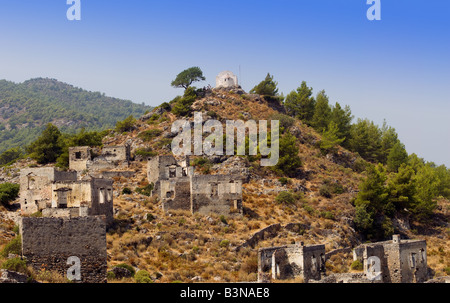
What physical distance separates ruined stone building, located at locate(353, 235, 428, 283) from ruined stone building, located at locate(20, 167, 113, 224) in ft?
52.9

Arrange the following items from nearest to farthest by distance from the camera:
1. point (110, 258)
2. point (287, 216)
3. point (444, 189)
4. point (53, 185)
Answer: point (110, 258)
point (53, 185)
point (287, 216)
point (444, 189)

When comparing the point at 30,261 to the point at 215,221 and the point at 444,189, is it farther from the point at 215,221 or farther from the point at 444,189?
the point at 444,189

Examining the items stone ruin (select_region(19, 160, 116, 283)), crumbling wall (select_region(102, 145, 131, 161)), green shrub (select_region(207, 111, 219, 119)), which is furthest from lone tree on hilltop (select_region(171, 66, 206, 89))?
stone ruin (select_region(19, 160, 116, 283))

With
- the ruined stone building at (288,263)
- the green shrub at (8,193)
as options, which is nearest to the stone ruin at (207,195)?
the ruined stone building at (288,263)

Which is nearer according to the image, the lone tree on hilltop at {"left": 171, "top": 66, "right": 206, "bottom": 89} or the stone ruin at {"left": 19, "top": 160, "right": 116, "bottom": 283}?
the stone ruin at {"left": 19, "top": 160, "right": 116, "bottom": 283}

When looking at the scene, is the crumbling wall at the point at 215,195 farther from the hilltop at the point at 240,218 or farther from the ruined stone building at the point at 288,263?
the ruined stone building at the point at 288,263

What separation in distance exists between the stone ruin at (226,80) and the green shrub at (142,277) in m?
57.9

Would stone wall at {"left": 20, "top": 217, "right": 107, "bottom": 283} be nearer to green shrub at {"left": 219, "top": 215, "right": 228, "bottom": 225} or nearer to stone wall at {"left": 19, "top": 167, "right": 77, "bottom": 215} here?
stone wall at {"left": 19, "top": 167, "right": 77, "bottom": 215}

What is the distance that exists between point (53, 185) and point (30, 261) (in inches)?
581

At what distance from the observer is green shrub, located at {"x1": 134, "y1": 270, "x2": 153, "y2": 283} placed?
27.2 m

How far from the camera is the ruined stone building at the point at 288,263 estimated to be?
30922mm

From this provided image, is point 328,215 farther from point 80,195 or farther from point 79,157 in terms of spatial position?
point 79,157

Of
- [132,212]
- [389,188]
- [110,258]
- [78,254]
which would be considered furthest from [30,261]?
[389,188]

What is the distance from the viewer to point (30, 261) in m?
22.0
